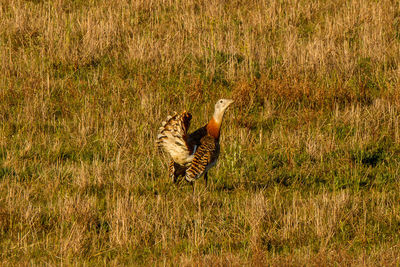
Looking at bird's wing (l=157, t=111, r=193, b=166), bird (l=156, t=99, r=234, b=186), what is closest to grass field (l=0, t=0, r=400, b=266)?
bird (l=156, t=99, r=234, b=186)

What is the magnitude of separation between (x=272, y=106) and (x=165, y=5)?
4.81 metres

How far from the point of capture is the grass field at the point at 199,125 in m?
5.90

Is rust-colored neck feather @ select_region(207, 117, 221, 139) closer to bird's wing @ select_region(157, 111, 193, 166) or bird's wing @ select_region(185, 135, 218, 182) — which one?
bird's wing @ select_region(185, 135, 218, 182)

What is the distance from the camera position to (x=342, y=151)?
26.5 ft

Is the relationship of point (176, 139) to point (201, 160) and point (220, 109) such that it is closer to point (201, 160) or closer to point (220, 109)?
point (201, 160)

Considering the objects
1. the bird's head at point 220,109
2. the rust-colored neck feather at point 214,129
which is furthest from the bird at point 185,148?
the bird's head at point 220,109

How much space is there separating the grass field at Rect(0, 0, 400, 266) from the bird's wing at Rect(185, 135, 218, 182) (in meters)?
0.27

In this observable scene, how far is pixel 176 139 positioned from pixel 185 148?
0.14 metres

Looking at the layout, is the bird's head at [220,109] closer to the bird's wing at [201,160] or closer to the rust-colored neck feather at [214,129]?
the rust-colored neck feather at [214,129]

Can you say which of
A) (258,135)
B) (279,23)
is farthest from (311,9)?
(258,135)

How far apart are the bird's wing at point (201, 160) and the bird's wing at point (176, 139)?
0.13 meters

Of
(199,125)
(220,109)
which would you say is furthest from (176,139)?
(199,125)

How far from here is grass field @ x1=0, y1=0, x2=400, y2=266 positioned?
5.90m

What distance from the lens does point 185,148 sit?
6855mm
